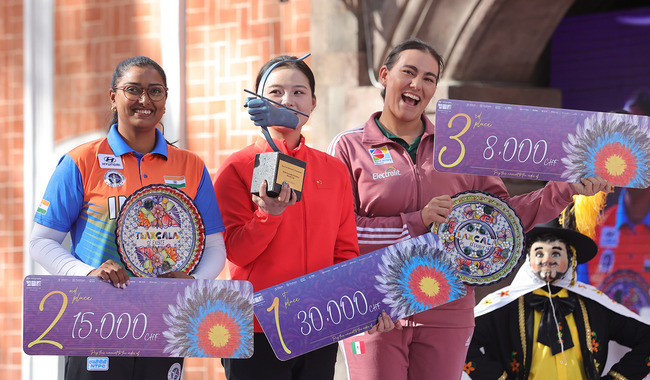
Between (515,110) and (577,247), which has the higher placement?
(515,110)

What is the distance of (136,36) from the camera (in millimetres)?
6488

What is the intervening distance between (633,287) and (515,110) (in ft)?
8.93

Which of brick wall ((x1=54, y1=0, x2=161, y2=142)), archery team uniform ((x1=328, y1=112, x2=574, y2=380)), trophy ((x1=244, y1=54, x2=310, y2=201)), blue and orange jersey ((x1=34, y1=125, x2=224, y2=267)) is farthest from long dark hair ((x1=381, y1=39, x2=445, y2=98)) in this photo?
brick wall ((x1=54, y1=0, x2=161, y2=142))

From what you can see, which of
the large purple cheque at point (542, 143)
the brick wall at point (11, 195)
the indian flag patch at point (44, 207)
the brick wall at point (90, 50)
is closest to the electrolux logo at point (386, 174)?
the large purple cheque at point (542, 143)

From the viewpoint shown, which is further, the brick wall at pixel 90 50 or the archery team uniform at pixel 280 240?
the brick wall at pixel 90 50

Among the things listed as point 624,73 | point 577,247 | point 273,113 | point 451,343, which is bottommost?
point 451,343

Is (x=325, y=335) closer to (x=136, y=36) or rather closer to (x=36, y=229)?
(x=36, y=229)

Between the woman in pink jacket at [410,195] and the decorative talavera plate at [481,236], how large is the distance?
9 centimetres

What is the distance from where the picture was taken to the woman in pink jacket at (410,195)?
351 cm

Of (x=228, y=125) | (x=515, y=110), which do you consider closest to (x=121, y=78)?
(x=515, y=110)

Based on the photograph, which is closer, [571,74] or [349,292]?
[349,292]

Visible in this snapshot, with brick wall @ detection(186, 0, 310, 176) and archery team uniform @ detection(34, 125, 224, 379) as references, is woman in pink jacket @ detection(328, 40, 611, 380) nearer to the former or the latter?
archery team uniform @ detection(34, 125, 224, 379)

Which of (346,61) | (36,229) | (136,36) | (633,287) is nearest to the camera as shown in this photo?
(36,229)

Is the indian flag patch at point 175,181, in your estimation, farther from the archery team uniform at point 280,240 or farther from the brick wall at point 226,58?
the brick wall at point 226,58
